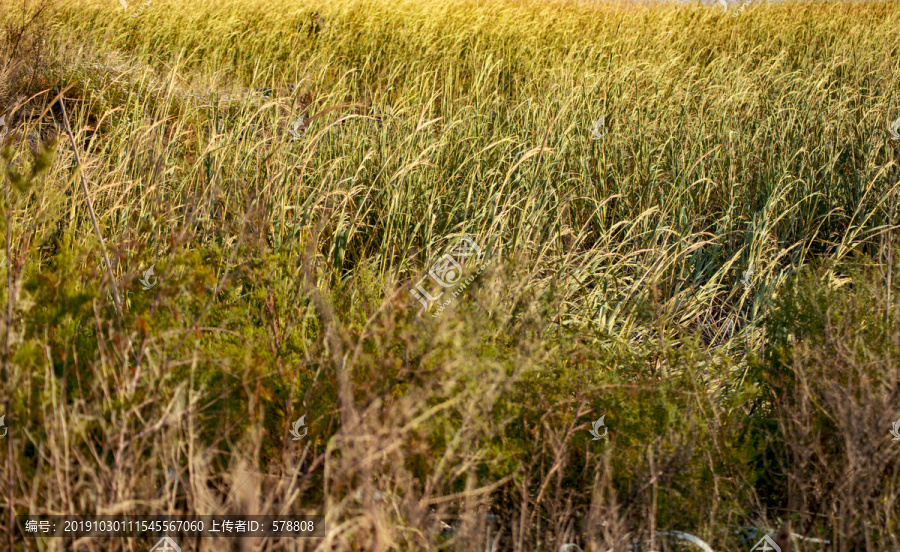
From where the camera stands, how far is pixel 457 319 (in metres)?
1.74

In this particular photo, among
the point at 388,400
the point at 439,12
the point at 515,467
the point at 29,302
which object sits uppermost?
the point at 439,12

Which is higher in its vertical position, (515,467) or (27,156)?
(27,156)

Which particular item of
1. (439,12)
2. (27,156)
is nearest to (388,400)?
(27,156)

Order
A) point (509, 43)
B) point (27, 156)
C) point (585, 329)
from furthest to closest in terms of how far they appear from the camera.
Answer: point (509, 43) → point (27, 156) → point (585, 329)

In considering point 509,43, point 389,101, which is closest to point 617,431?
point 389,101

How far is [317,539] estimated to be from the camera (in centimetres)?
124

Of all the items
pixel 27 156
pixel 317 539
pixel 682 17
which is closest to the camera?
pixel 317 539

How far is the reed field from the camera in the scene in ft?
4.42

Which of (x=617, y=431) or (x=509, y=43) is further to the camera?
(x=509, y=43)

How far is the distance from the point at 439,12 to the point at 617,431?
6230mm

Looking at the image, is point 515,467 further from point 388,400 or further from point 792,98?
point 792,98

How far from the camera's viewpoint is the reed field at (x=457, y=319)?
4.42 feet

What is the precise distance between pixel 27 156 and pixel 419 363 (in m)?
2.45

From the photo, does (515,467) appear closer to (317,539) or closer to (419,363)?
(419,363)
